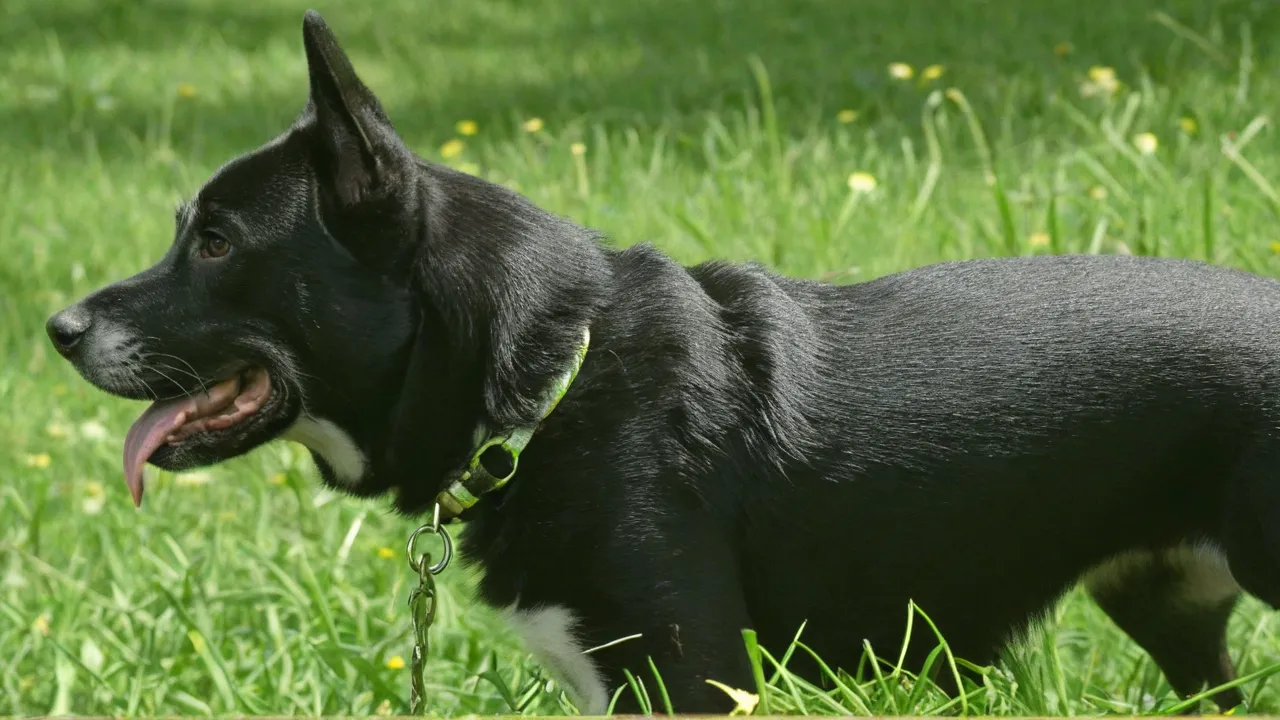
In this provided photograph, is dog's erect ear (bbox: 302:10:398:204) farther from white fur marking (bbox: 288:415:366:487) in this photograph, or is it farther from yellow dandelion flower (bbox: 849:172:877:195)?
yellow dandelion flower (bbox: 849:172:877:195)

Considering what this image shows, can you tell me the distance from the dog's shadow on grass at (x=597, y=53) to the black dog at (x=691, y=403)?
156 inches

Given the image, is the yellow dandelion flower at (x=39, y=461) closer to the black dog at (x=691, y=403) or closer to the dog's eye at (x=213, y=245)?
the black dog at (x=691, y=403)

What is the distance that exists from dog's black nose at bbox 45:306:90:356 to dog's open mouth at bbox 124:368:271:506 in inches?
7.6

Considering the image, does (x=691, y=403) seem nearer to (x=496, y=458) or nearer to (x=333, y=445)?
(x=496, y=458)

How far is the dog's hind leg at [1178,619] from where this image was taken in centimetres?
318

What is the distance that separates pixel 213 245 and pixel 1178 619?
210 cm

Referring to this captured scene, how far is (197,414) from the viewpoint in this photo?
9.84 ft

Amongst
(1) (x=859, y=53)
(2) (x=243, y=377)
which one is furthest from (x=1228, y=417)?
(1) (x=859, y=53)

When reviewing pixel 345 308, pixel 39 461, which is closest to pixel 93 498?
pixel 39 461

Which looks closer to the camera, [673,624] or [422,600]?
[673,624]

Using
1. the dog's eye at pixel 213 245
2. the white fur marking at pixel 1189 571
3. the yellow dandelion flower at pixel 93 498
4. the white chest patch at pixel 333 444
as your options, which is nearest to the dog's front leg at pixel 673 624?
the white chest patch at pixel 333 444

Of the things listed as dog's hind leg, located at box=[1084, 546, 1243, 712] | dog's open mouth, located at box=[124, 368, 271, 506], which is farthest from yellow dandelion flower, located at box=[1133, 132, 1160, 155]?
dog's open mouth, located at box=[124, 368, 271, 506]

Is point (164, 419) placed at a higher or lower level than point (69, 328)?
lower

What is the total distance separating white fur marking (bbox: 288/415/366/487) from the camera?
300cm
